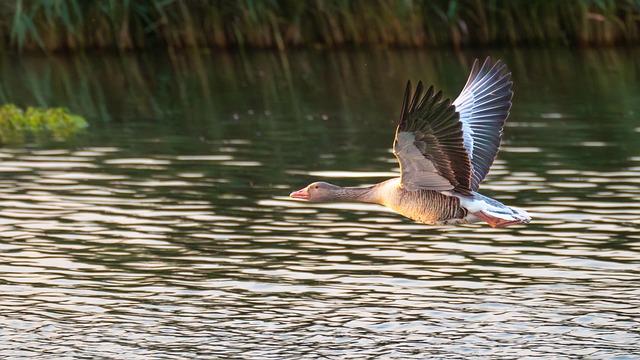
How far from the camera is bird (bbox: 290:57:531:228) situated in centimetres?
987

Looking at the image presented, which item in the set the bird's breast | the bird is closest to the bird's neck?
the bird

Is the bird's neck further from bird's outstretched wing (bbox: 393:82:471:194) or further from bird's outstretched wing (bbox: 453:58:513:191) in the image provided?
bird's outstretched wing (bbox: 453:58:513:191)

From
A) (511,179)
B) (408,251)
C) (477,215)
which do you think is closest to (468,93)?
(477,215)

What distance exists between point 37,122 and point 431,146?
1284cm

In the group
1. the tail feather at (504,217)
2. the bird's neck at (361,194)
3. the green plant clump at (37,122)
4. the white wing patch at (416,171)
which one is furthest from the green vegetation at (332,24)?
the tail feather at (504,217)

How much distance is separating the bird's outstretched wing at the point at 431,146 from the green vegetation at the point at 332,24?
60.7 feet

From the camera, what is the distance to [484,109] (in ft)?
36.4

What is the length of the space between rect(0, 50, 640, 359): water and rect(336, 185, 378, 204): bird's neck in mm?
874

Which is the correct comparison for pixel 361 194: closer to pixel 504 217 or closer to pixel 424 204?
pixel 424 204

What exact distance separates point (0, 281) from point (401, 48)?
19.0 m

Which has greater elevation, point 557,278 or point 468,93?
point 468,93

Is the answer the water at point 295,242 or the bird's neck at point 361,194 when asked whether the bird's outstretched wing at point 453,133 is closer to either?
the bird's neck at point 361,194

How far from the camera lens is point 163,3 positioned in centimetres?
2875

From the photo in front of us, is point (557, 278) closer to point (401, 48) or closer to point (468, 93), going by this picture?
point (468, 93)
